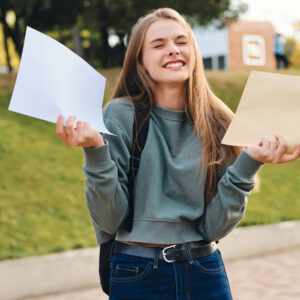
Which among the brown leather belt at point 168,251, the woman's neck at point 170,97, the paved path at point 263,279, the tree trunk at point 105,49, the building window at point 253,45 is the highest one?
the woman's neck at point 170,97

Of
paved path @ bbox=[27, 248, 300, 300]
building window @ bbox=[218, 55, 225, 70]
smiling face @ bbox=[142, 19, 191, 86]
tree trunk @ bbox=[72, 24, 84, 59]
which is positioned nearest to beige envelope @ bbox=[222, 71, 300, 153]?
smiling face @ bbox=[142, 19, 191, 86]

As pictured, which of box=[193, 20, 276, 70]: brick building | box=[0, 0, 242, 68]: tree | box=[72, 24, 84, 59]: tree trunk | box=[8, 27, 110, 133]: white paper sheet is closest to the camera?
box=[8, 27, 110, 133]: white paper sheet

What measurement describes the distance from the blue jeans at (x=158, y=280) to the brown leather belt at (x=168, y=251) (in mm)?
16

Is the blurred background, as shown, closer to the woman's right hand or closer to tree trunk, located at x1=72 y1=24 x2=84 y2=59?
tree trunk, located at x1=72 y1=24 x2=84 y2=59

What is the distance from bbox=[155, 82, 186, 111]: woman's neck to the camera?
1991mm

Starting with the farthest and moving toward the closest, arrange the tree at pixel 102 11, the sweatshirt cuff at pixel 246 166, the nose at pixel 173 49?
the tree at pixel 102 11 → the nose at pixel 173 49 → the sweatshirt cuff at pixel 246 166

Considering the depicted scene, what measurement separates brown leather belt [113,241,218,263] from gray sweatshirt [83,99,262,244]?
3 cm

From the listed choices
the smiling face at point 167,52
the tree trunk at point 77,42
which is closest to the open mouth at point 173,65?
the smiling face at point 167,52

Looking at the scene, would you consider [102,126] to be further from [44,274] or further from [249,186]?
[44,274]

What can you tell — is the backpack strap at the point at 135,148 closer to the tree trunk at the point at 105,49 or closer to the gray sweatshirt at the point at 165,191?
the gray sweatshirt at the point at 165,191

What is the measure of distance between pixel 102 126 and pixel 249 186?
1.76ft

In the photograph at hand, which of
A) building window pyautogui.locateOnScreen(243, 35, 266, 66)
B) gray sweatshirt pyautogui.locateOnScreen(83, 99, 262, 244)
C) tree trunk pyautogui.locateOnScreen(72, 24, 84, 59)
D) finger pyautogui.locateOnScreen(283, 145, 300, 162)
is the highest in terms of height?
finger pyautogui.locateOnScreen(283, 145, 300, 162)

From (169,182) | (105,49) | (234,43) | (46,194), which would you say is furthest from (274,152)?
(234,43)

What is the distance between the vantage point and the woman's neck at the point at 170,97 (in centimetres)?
199
